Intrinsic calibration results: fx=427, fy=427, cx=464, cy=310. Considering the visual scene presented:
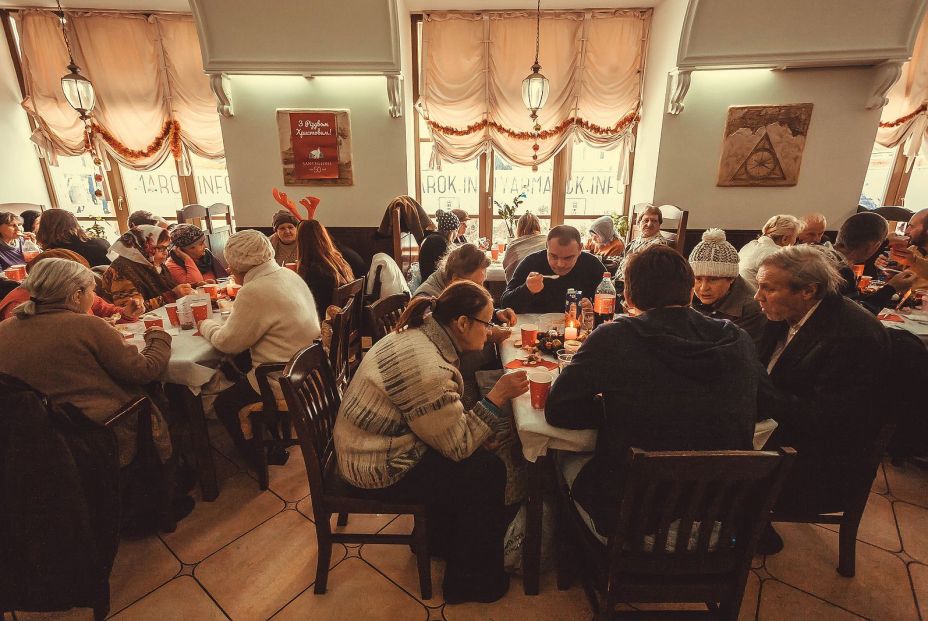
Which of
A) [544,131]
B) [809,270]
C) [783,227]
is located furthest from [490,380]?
[544,131]

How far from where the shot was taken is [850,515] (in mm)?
1808

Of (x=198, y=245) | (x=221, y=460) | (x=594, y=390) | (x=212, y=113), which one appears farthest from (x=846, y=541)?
(x=212, y=113)

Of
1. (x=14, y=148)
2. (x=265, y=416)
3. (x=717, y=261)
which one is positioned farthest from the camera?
(x=14, y=148)

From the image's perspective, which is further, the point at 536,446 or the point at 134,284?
the point at 134,284

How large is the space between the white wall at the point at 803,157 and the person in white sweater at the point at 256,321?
14.5 feet

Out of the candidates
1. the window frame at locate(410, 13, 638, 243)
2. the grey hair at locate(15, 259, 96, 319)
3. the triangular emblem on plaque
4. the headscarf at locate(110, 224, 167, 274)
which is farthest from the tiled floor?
the window frame at locate(410, 13, 638, 243)

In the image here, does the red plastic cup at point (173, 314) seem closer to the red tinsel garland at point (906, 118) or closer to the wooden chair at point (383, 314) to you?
the wooden chair at point (383, 314)

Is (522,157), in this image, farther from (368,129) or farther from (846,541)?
(846,541)

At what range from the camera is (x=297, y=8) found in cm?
429

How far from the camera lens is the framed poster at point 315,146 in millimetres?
4918

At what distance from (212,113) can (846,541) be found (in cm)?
714

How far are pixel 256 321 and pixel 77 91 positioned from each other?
347 centimetres

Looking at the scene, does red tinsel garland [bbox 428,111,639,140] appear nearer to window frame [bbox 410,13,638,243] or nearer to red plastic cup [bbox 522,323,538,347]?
window frame [bbox 410,13,638,243]

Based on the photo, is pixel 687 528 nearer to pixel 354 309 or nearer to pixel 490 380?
pixel 490 380
